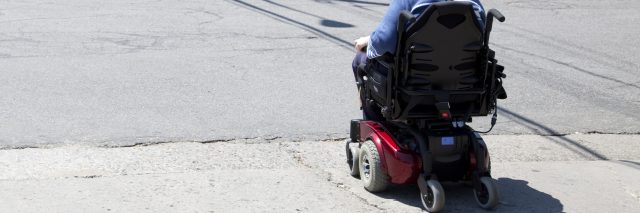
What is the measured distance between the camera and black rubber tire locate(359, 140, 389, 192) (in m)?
5.58

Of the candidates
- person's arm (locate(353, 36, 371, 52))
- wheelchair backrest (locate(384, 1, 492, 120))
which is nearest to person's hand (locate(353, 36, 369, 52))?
person's arm (locate(353, 36, 371, 52))

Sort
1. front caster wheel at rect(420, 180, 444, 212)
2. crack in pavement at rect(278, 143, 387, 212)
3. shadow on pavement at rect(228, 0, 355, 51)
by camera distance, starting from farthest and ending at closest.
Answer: shadow on pavement at rect(228, 0, 355, 51), crack in pavement at rect(278, 143, 387, 212), front caster wheel at rect(420, 180, 444, 212)

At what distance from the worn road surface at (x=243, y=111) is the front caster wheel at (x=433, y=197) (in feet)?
0.44

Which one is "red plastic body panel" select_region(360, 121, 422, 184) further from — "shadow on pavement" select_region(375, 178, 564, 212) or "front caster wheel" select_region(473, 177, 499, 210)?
"front caster wheel" select_region(473, 177, 499, 210)

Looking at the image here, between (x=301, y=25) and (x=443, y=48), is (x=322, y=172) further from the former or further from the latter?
(x=301, y=25)

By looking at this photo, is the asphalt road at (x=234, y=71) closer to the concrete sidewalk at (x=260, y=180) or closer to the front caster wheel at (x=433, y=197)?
the concrete sidewalk at (x=260, y=180)

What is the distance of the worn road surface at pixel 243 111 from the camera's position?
5.76 m

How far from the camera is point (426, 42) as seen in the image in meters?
5.24

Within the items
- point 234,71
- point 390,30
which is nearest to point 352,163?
point 390,30

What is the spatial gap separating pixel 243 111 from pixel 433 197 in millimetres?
2767

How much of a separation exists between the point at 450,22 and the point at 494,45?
19.8 ft

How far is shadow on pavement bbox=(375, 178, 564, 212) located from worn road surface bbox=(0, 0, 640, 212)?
1 centimetres

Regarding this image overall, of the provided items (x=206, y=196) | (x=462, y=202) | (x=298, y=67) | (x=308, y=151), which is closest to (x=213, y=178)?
(x=206, y=196)

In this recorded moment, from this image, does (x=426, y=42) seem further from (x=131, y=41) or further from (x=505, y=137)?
(x=131, y=41)
